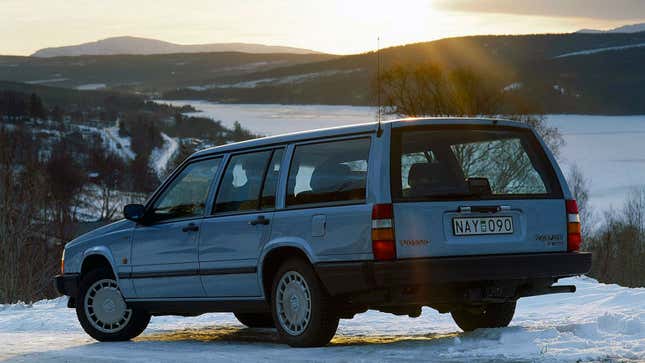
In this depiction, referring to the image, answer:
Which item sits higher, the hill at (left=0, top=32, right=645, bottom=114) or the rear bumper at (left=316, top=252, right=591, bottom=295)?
the hill at (left=0, top=32, right=645, bottom=114)

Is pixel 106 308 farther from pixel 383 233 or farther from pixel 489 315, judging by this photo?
pixel 383 233

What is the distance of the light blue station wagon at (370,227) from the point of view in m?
7.93

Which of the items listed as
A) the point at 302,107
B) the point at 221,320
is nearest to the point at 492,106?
the point at 302,107

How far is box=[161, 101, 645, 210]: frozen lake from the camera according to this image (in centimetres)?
11631

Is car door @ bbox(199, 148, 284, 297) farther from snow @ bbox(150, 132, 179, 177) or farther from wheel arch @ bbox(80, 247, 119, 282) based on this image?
snow @ bbox(150, 132, 179, 177)

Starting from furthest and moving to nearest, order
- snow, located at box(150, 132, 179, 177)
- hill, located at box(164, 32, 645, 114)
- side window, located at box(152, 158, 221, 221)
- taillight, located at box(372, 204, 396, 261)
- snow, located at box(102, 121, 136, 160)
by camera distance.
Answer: hill, located at box(164, 32, 645, 114) < snow, located at box(102, 121, 136, 160) < snow, located at box(150, 132, 179, 177) < side window, located at box(152, 158, 221, 221) < taillight, located at box(372, 204, 396, 261)

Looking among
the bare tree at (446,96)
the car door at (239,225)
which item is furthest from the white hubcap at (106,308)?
the bare tree at (446,96)

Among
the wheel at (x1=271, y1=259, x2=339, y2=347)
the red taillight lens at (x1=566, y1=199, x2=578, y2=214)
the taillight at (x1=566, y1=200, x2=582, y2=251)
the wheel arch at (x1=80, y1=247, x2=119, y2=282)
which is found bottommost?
the wheel at (x1=271, y1=259, x2=339, y2=347)

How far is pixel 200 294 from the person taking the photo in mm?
9664

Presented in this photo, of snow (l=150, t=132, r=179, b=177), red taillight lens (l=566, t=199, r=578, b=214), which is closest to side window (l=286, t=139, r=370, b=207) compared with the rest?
red taillight lens (l=566, t=199, r=578, b=214)

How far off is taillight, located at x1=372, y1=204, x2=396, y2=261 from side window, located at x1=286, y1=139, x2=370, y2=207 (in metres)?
0.24

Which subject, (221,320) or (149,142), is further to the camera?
(149,142)

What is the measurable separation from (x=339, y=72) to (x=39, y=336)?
6250 inches

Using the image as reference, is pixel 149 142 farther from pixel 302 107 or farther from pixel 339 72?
pixel 339 72
